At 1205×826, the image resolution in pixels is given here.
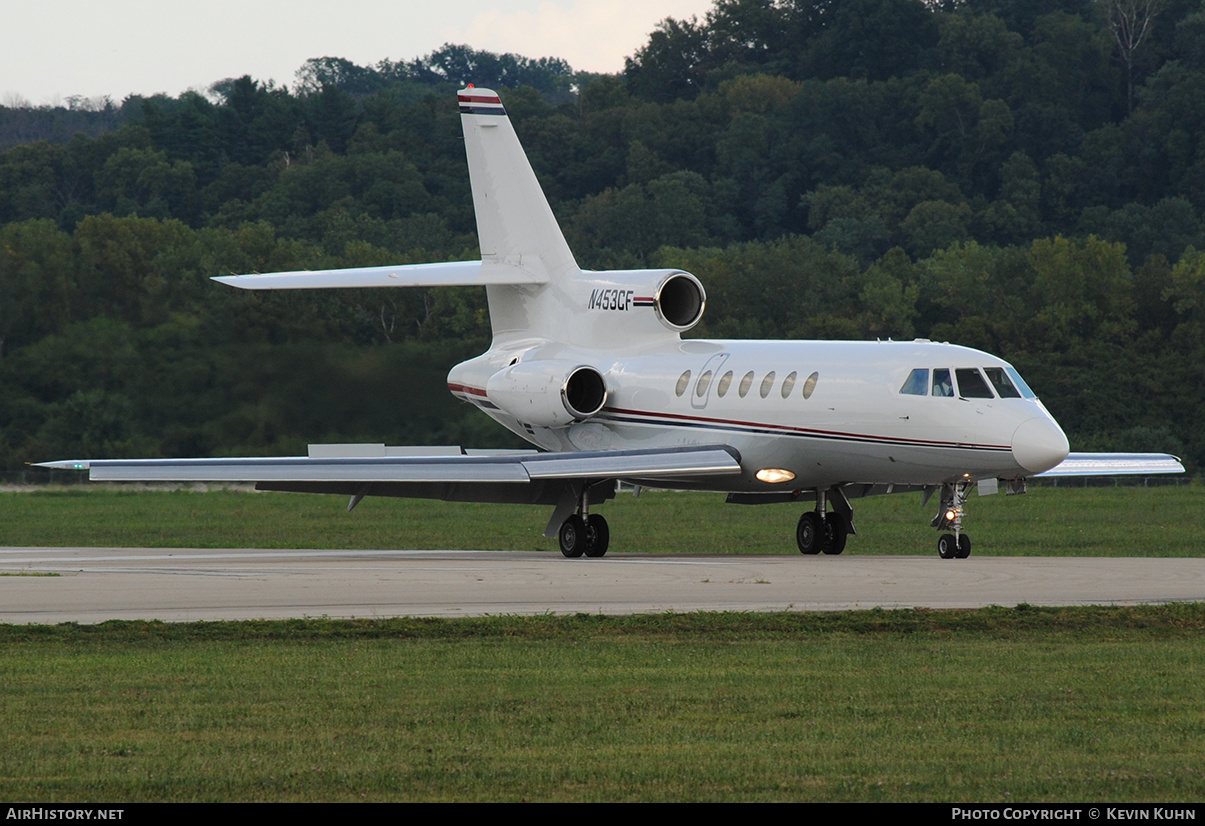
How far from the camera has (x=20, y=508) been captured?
51406mm

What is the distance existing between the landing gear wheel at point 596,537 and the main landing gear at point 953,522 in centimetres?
539

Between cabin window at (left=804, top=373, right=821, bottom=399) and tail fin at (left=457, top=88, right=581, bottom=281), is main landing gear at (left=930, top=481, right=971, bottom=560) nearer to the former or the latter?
cabin window at (left=804, top=373, right=821, bottom=399)

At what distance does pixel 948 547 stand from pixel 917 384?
2488 mm

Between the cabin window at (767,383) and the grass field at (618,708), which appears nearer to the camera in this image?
the grass field at (618,708)

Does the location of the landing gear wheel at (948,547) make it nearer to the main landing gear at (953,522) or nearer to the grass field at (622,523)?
the main landing gear at (953,522)

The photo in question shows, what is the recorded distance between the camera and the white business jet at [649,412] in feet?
88.7

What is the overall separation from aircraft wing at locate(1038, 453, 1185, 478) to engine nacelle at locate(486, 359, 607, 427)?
8195 mm

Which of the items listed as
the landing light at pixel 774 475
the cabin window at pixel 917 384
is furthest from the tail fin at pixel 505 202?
the cabin window at pixel 917 384

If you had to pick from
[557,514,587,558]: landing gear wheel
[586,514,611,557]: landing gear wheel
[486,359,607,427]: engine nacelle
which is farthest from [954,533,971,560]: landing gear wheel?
[486,359,607,427]: engine nacelle

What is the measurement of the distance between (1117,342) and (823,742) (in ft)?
230

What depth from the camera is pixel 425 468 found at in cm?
2855

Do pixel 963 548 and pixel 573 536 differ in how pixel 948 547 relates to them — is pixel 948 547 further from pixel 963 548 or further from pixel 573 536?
pixel 573 536
